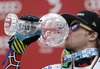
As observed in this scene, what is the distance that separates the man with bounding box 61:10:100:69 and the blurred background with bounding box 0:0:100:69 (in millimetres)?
1255

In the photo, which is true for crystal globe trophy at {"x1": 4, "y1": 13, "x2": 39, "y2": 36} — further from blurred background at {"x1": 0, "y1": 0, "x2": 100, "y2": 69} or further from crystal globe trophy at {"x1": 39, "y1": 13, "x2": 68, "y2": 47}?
blurred background at {"x1": 0, "y1": 0, "x2": 100, "y2": 69}

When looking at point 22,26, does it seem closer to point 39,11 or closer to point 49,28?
point 49,28

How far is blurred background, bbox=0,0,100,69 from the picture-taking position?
9.25 ft

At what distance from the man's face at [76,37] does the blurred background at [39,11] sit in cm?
127

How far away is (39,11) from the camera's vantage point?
2.86m

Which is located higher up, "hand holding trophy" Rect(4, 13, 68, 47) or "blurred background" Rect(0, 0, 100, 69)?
"hand holding trophy" Rect(4, 13, 68, 47)

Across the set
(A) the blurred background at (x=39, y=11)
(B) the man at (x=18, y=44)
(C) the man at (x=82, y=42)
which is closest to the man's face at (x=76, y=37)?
(C) the man at (x=82, y=42)

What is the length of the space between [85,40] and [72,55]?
9 cm

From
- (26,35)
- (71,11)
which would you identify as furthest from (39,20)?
(71,11)

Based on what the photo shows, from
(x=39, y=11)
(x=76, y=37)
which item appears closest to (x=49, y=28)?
(x=76, y=37)

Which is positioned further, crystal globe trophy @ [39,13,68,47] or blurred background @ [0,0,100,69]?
blurred background @ [0,0,100,69]

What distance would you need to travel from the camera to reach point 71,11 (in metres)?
2.81

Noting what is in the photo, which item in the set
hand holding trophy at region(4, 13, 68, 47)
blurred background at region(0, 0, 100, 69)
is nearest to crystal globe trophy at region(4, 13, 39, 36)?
hand holding trophy at region(4, 13, 68, 47)

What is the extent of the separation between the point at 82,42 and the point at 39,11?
1367mm
